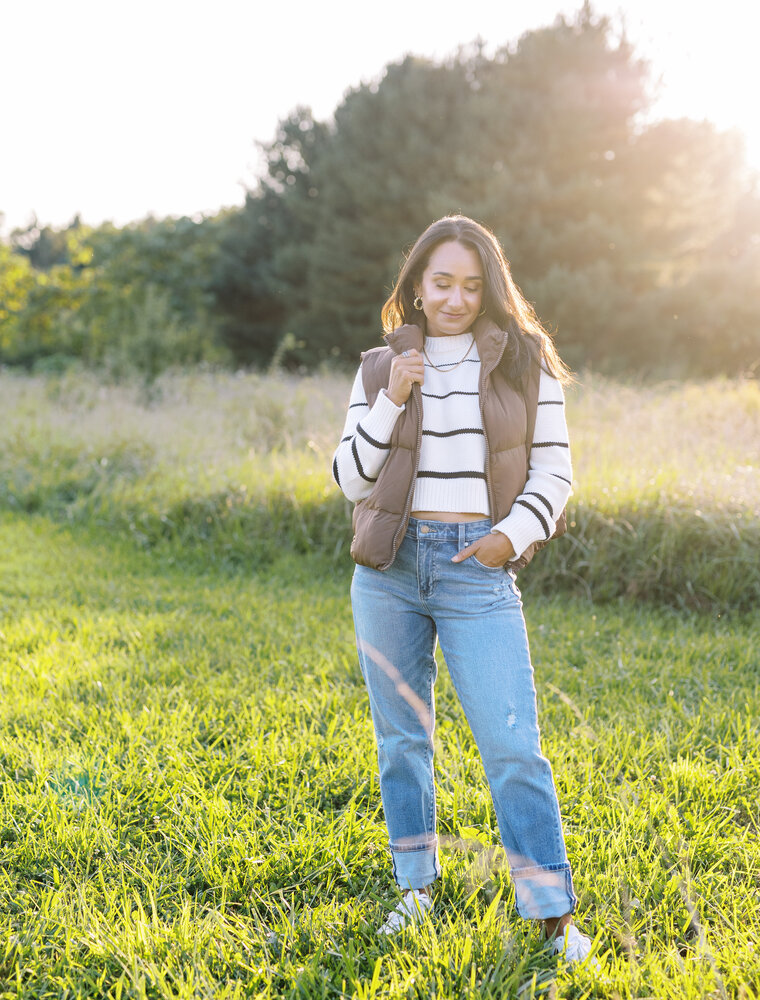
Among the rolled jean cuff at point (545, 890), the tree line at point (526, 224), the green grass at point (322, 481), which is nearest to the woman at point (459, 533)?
the rolled jean cuff at point (545, 890)

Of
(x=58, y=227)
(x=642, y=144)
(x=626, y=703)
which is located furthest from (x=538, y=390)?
(x=58, y=227)

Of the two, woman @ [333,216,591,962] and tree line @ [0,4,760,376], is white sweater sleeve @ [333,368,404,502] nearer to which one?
woman @ [333,216,591,962]

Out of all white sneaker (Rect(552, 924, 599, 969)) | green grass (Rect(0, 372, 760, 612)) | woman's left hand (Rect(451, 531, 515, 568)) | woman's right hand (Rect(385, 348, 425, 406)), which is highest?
woman's right hand (Rect(385, 348, 425, 406))

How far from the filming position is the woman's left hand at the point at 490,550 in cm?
191

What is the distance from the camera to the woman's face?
6.96ft

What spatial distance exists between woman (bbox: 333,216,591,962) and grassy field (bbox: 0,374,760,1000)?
0.22 meters

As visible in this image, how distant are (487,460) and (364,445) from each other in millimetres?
323

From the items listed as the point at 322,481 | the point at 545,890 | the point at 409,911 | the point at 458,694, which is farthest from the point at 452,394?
the point at 322,481

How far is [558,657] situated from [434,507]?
2331mm

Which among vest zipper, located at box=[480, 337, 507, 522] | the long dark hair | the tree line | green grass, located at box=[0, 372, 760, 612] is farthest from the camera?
the tree line

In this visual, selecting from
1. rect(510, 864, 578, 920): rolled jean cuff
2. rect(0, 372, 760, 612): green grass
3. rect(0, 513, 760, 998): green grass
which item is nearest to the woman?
rect(510, 864, 578, 920): rolled jean cuff

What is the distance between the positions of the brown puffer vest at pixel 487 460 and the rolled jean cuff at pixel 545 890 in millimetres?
746

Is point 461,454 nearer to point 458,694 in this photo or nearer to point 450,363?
point 450,363

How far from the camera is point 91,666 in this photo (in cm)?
377
